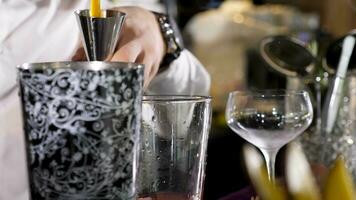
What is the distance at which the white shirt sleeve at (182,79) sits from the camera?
30.3 inches

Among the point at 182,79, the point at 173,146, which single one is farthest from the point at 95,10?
the point at 182,79

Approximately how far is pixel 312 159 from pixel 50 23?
0.35 metres

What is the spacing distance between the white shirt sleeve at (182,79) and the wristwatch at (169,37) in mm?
51

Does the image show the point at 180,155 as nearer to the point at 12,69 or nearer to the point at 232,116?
the point at 232,116

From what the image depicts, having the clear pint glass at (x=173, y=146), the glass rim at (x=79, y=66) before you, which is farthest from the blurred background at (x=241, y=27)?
the glass rim at (x=79, y=66)

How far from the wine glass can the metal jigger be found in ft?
0.75

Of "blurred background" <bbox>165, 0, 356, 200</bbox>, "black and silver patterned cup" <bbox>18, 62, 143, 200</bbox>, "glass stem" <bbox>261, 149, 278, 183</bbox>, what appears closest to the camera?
"black and silver patterned cup" <bbox>18, 62, 143, 200</bbox>

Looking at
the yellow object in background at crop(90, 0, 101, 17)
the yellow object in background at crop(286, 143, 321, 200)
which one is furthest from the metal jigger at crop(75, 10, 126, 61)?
the yellow object in background at crop(286, 143, 321, 200)

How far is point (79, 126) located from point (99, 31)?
99 mm

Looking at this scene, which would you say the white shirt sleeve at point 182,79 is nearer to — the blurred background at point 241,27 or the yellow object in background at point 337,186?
the yellow object in background at point 337,186

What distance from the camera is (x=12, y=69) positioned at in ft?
2.20

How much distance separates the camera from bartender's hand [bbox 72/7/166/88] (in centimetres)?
49

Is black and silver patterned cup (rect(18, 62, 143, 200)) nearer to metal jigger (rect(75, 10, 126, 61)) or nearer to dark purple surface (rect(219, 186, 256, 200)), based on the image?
metal jigger (rect(75, 10, 126, 61))

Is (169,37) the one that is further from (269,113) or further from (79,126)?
(79,126)
